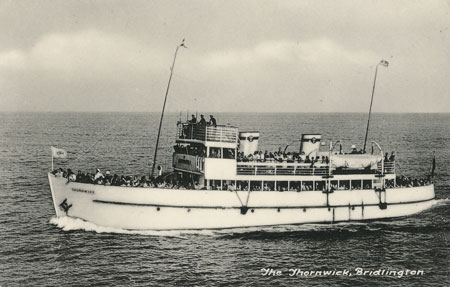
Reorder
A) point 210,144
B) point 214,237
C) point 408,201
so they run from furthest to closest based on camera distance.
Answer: point 408,201 < point 210,144 < point 214,237

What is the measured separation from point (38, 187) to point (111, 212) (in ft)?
55.0

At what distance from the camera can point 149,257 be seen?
77.4 ft

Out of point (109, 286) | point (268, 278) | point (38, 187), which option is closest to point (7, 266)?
point (109, 286)

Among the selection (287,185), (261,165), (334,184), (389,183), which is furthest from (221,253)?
(389,183)

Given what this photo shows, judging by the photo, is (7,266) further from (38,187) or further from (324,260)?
(38,187)

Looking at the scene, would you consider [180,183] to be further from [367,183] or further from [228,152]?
[367,183]

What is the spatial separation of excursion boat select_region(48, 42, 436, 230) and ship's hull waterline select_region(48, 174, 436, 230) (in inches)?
2.3

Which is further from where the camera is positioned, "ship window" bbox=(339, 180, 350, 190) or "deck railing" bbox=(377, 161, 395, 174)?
"deck railing" bbox=(377, 161, 395, 174)

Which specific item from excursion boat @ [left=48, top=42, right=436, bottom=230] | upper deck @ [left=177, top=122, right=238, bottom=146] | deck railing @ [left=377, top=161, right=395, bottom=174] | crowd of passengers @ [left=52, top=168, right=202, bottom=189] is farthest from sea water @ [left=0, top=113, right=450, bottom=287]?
upper deck @ [left=177, top=122, right=238, bottom=146]

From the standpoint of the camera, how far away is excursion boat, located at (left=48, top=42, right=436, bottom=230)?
27.5m

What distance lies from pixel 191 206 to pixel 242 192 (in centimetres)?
330

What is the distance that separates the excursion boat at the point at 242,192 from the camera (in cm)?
2750

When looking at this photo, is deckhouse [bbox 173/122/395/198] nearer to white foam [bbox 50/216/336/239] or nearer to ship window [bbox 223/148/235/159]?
ship window [bbox 223/148/235/159]

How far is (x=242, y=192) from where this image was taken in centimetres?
2884
